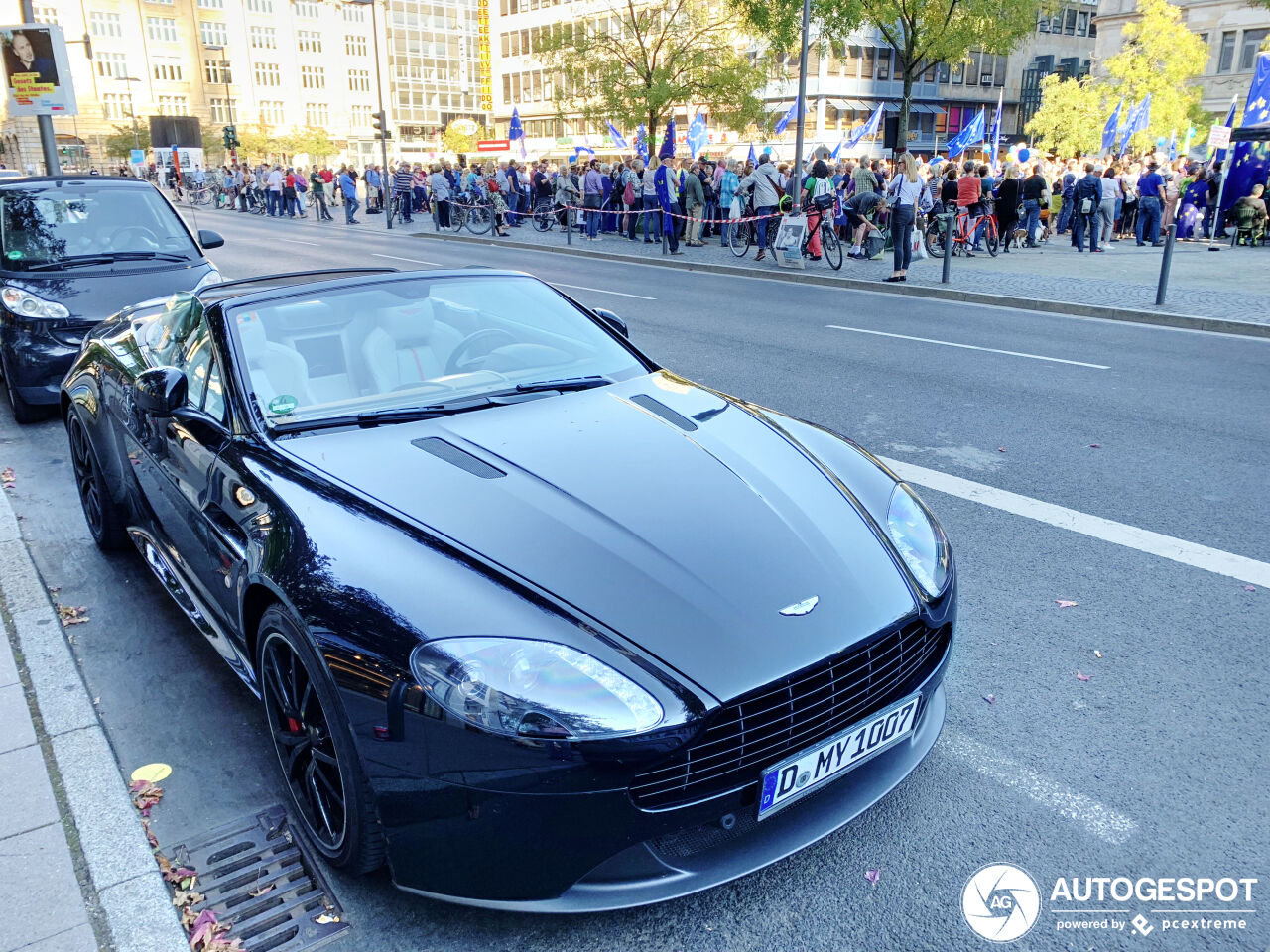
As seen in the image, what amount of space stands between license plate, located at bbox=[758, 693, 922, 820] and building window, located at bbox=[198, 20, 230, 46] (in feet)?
413

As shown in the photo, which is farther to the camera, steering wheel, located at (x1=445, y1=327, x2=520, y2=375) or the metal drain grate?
steering wheel, located at (x1=445, y1=327, x2=520, y2=375)

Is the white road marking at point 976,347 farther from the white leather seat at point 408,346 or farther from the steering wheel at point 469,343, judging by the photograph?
the white leather seat at point 408,346

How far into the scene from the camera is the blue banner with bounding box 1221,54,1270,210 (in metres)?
20.9

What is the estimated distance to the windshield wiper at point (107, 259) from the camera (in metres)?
7.62

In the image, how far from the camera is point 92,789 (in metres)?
2.94

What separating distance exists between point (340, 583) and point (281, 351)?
4.34ft

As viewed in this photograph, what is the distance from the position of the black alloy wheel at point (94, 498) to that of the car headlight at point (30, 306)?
7.78 ft

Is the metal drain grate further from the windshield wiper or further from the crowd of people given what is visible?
the crowd of people

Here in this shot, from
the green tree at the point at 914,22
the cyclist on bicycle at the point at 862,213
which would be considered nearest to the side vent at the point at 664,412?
the cyclist on bicycle at the point at 862,213

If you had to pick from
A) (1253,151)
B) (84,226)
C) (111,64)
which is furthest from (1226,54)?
(111,64)

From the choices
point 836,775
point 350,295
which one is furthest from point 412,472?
point 836,775

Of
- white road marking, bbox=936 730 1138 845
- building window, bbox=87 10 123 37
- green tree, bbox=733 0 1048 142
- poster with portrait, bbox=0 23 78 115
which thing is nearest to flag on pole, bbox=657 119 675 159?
green tree, bbox=733 0 1048 142

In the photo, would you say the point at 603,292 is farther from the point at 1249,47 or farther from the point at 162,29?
the point at 162,29

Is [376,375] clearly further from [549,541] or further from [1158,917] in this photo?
[1158,917]
